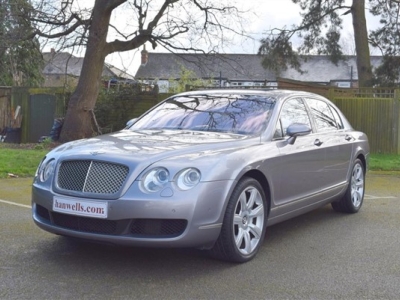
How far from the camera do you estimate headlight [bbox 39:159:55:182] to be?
16.0 feet

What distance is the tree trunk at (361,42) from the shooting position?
21875mm

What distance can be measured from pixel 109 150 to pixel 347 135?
3.66 m

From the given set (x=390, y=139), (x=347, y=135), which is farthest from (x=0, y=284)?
(x=390, y=139)

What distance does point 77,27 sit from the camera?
639 inches

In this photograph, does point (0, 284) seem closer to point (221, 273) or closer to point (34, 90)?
point (221, 273)

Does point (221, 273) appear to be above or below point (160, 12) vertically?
below

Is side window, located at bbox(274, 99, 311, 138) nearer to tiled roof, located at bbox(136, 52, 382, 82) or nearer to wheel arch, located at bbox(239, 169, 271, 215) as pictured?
wheel arch, located at bbox(239, 169, 271, 215)

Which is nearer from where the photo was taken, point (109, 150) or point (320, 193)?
point (109, 150)

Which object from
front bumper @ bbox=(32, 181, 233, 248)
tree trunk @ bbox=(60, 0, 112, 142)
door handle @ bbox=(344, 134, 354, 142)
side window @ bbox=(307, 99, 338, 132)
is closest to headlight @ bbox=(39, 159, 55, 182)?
front bumper @ bbox=(32, 181, 233, 248)

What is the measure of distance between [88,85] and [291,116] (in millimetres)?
10353

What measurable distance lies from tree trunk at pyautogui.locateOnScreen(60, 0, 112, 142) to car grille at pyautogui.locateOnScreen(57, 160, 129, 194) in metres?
10.9

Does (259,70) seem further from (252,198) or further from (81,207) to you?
(81,207)

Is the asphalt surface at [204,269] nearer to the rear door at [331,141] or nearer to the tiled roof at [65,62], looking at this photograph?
the rear door at [331,141]

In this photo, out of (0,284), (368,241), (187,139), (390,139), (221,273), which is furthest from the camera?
(390,139)
